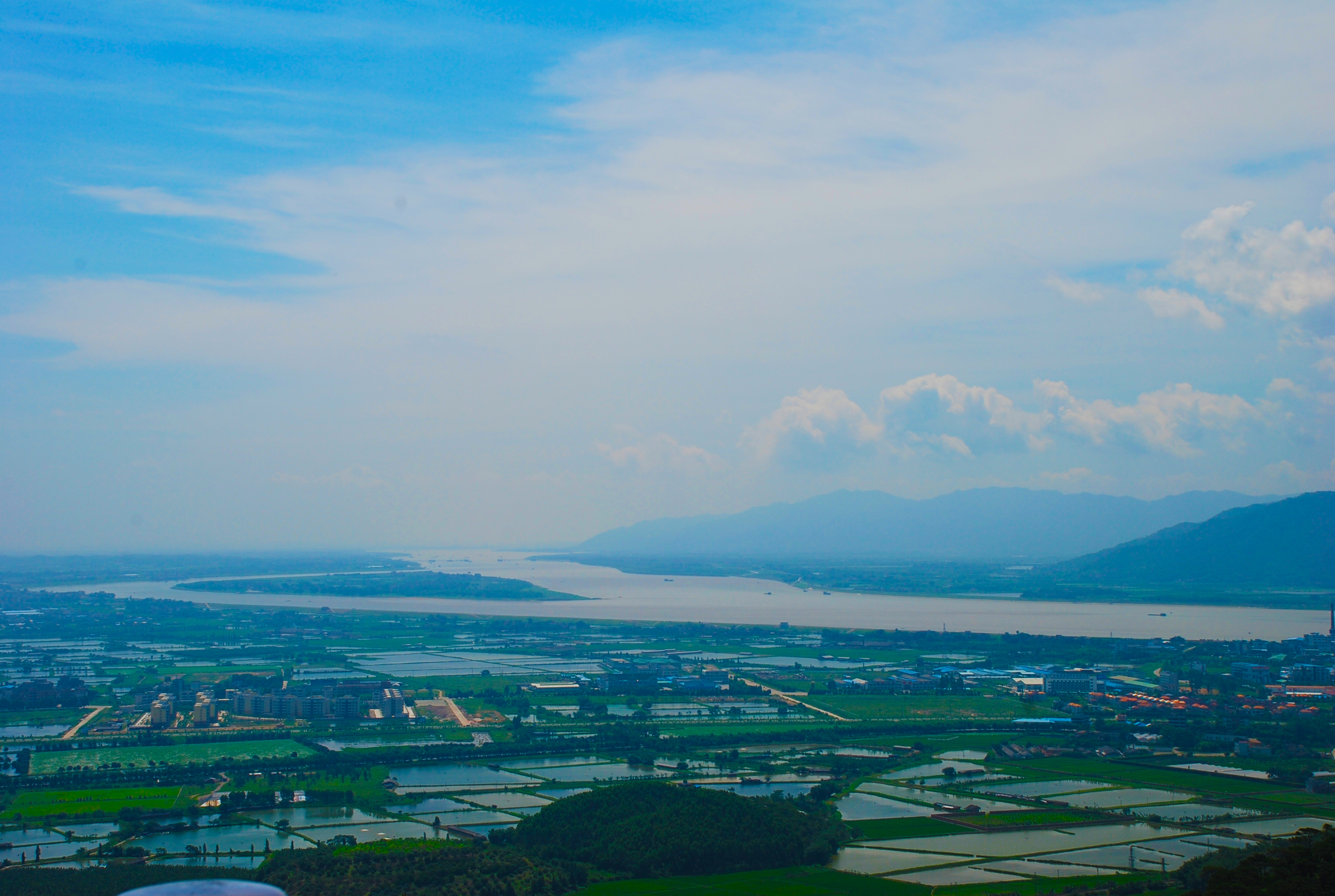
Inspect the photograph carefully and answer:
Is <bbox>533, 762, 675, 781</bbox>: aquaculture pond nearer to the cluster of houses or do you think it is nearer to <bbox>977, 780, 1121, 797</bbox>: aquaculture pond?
<bbox>977, 780, 1121, 797</bbox>: aquaculture pond

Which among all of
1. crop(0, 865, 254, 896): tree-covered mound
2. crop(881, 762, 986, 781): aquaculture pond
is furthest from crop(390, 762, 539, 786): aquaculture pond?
crop(881, 762, 986, 781): aquaculture pond

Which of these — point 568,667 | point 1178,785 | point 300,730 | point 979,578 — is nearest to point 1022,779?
point 1178,785

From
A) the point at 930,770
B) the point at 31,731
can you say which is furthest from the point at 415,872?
the point at 31,731

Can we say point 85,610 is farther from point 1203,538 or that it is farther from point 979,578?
point 1203,538

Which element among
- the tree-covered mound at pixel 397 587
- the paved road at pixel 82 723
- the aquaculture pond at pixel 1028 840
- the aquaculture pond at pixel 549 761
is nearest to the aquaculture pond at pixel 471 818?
the aquaculture pond at pixel 549 761

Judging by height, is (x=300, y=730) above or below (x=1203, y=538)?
below

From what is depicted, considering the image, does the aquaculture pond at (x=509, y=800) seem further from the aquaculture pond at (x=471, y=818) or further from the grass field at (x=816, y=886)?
the grass field at (x=816, y=886)
